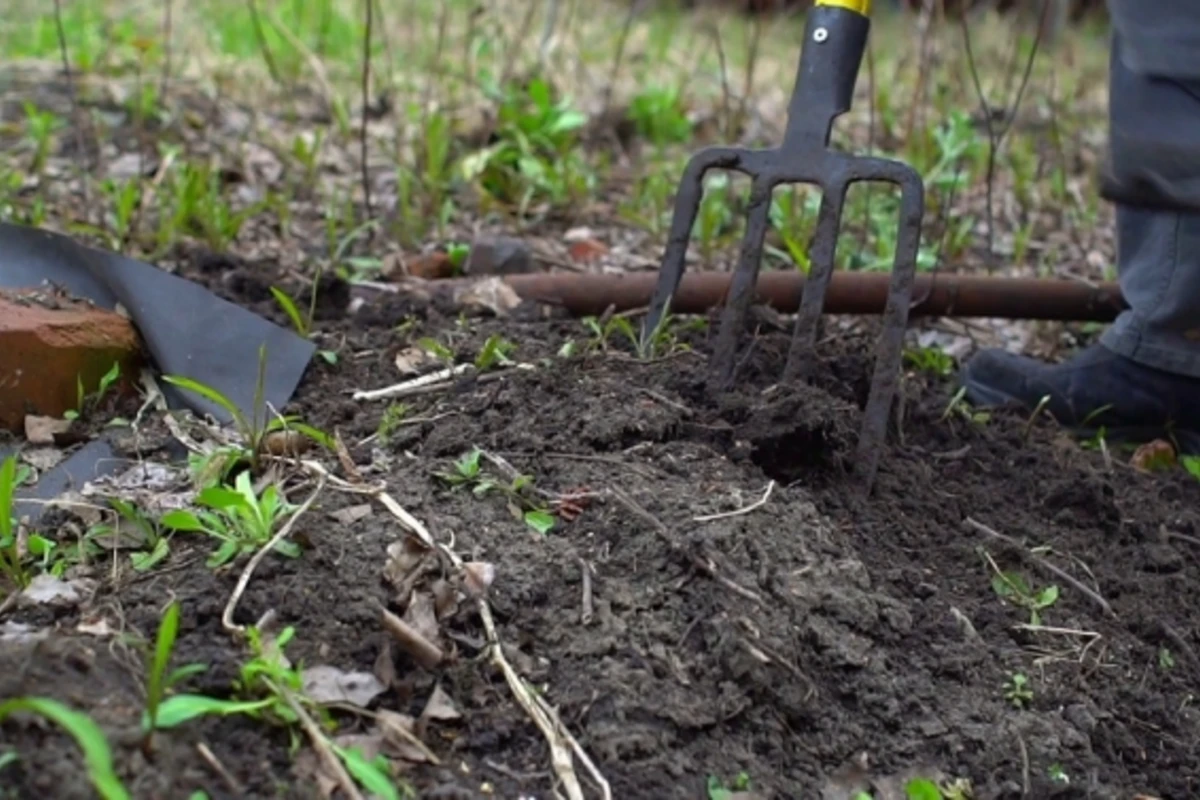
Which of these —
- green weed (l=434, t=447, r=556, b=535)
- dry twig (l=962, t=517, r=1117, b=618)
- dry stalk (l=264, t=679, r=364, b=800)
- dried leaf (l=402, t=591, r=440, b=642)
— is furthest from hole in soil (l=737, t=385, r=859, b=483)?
dry stalk (l=264, t=679, r=364, b=800)

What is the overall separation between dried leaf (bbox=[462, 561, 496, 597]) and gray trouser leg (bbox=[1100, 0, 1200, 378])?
148cm

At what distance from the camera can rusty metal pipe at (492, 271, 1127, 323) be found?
2.59 meters

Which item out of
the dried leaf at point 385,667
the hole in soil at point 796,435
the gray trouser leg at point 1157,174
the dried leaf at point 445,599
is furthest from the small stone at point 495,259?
the dried leaf at point 385,667

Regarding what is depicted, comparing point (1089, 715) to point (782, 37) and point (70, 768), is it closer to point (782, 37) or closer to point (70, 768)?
point (70, 768)

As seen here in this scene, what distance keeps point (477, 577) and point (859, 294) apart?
1.30 metres

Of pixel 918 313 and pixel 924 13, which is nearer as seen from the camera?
pixel 918 313

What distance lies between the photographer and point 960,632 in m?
1.77

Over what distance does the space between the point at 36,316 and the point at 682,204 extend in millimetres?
1041

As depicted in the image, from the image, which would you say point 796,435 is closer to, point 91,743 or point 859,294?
point 859,294

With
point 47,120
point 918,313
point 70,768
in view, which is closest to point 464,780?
point 70,768

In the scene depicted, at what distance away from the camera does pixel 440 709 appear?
1457 millimetres

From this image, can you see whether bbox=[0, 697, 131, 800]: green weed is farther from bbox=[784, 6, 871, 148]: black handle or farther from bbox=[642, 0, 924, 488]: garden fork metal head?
bbox=[784, 6, 871, 148]: black handle

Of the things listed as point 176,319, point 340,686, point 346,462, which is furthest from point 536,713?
point 176,319

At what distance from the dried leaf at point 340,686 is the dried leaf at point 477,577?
0.58 feet
